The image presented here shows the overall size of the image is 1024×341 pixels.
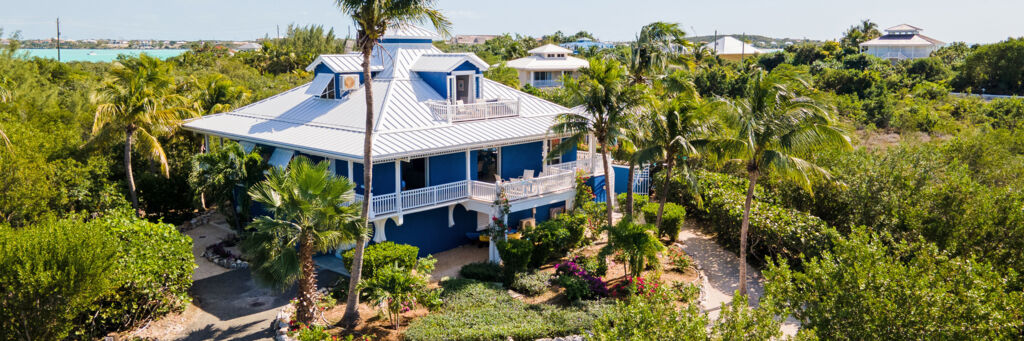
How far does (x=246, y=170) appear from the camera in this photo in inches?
825

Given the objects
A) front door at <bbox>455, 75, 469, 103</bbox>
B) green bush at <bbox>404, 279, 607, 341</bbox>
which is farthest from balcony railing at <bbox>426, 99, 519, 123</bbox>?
green bush at <bbox>404, 279, 607, 341</bbox>

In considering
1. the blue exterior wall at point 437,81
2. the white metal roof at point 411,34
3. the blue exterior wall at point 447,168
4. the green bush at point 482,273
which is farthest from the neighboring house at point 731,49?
the green bush at point 482,273

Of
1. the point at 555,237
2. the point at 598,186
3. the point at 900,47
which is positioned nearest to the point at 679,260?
the point at 555,237

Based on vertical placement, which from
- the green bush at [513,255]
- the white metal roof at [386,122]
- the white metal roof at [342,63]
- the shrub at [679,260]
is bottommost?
the shrub at [679,260]

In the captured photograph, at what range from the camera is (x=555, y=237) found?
1962cm

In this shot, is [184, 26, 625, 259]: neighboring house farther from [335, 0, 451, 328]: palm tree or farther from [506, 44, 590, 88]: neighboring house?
[506, 44, 590, 88]: neighboring house

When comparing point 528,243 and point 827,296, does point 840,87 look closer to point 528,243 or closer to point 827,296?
point 528,243

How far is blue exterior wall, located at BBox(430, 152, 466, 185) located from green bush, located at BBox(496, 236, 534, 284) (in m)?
3.93

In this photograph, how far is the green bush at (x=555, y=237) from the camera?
19.6m

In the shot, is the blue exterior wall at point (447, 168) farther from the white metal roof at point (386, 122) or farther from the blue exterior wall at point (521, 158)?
the blue exterior wall at point (521, 158)

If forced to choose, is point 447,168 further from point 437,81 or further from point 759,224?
point 759,224

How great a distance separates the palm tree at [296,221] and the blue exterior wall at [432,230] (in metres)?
5.51

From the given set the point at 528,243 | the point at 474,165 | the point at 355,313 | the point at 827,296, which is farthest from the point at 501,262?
the point at 827,296

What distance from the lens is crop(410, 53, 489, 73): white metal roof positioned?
23172 mm
